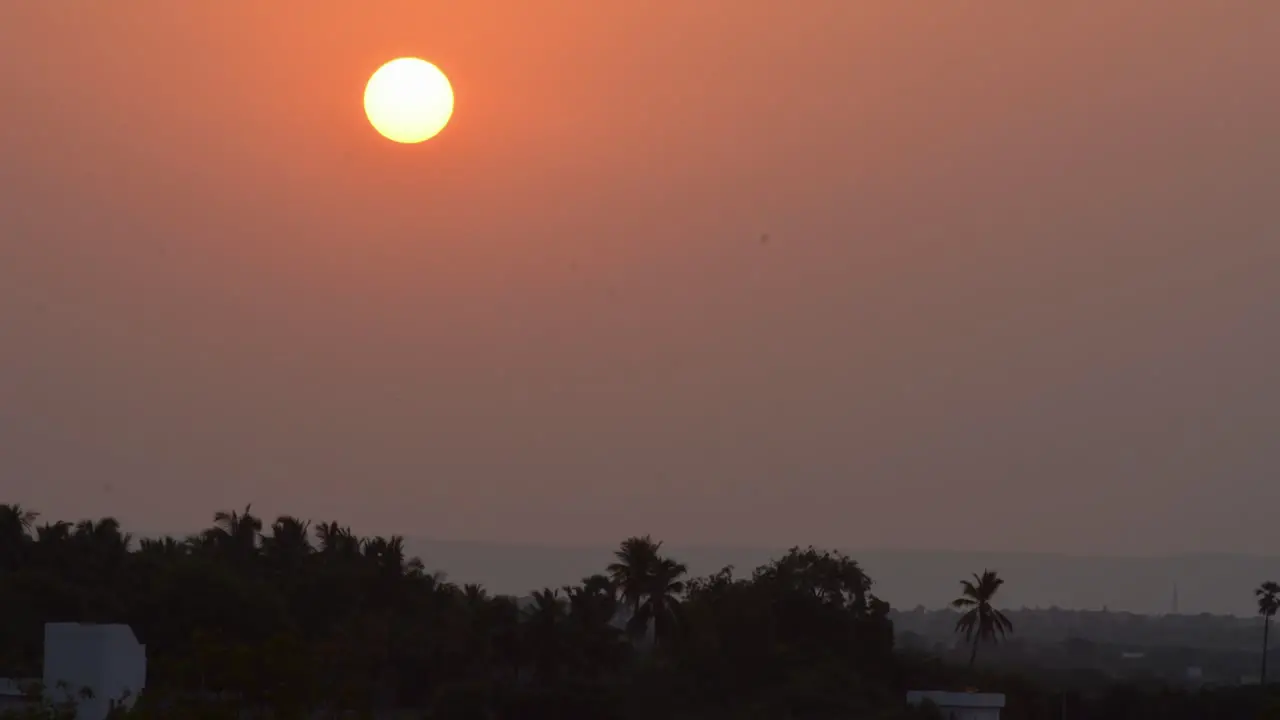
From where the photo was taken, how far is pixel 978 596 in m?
115

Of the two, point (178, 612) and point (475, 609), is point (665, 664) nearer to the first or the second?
point (475, 609)

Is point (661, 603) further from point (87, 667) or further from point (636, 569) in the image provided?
point (87, 667)

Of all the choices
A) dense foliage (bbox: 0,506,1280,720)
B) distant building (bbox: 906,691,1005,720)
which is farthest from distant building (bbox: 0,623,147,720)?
distant building (bbox: 906,691,1005,720)

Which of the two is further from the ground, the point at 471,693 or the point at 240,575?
the point at 240,575

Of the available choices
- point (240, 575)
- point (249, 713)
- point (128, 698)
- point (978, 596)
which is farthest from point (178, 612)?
point (978, 596)

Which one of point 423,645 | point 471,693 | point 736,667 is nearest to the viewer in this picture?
point 471,693

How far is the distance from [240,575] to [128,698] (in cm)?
4129

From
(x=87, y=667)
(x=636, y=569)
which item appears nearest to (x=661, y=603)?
(x=636, y=569)

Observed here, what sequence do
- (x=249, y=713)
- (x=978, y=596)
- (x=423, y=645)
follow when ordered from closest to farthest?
(x=249, y=713) → (x=423, y=645) → (x=978, y=596)

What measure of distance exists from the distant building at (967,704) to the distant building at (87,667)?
39.3 meters

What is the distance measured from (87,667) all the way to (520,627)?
4506 centimetres

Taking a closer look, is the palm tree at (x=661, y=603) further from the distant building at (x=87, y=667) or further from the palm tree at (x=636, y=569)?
the distant building at (x=87, y=667)

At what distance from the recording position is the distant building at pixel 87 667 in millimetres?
45094

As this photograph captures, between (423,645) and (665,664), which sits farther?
(665,664)
